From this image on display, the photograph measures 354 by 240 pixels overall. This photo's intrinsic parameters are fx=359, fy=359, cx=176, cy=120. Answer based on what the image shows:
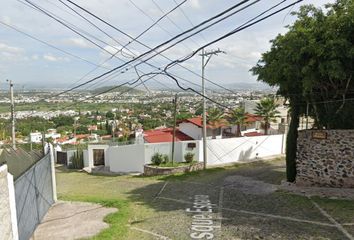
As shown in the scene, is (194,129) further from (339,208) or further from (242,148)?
(339,208)

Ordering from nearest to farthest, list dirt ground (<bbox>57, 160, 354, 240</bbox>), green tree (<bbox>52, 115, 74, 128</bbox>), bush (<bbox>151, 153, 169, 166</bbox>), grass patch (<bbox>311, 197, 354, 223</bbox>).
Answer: dirt ground (<bbox>57, 160, 354, 240</bbox>)
grass patch (<bbox>311, 197, 354, 223</bbox>)
bush (<bbox>151, 153, 169, 166</bbox>)
green tree (<bbox>52, 115, 74, 128</bbox>)

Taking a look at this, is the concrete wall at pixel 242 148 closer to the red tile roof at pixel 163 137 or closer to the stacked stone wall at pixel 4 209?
the red tile roof at pixel 163 137

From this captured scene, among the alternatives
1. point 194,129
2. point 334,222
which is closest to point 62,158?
point 194,129

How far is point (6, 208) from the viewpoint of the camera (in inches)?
333

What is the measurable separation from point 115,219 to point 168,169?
12.9m

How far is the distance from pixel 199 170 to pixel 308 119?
10.2 meters

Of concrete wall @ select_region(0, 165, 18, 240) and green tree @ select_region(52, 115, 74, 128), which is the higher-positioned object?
green tree @ select_region(52, 115, 74, 128)

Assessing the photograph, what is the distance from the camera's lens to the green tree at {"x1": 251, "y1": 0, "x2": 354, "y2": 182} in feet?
46.5

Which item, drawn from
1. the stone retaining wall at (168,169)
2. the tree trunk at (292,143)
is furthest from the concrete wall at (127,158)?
the tree trunk at (292,143)

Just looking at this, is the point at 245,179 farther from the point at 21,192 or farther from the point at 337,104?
the point at 21,192

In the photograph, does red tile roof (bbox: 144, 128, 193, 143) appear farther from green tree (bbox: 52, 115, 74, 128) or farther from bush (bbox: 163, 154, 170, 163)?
green tree (bbox: 52, 115, 74, 128)

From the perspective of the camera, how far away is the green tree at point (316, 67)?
14.2 m

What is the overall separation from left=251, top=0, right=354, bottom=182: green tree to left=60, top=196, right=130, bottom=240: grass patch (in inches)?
345


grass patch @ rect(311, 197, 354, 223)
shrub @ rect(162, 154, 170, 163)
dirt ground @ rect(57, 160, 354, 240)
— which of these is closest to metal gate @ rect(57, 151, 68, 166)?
shrub @ rect(162, 154, 170, 163)
